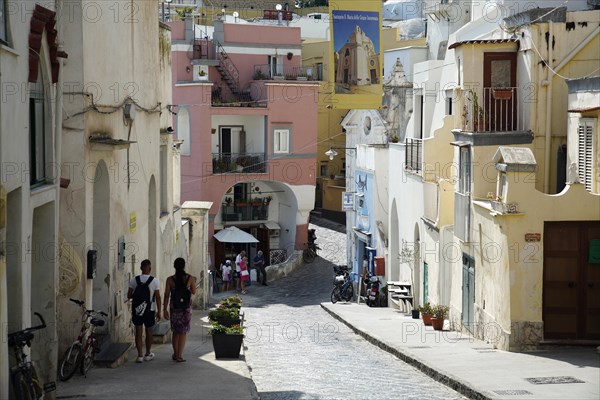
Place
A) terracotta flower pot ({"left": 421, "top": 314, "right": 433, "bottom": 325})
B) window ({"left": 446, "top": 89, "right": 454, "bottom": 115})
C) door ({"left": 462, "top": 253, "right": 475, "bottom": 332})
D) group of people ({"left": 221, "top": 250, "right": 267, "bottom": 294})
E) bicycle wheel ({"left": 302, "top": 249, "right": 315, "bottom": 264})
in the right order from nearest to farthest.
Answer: door ({"left": 462, "top": 253, "right": 475, "bottom": 332}) < terracotta flower pot ({"left": 421, "top": 314, "right": 433, "bottom": 325}) < window ({"left": 446, "top": 89, "right": 454, "bottom": 115}) < group of people ({"left": 221, "top": 250, "right": 267, "bottom": 294}) < bicycle wheel ({"left": 302, "top": 249, "right": 315, "bottom": 264})

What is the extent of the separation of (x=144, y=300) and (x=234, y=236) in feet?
110

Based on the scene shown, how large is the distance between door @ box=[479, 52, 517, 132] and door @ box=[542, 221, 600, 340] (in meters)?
4.24

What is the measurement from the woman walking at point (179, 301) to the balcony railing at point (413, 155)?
1609cm

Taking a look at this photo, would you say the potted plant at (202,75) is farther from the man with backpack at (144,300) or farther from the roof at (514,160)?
the man with backpack at (144,300)

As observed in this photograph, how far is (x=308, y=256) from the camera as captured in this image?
174ft

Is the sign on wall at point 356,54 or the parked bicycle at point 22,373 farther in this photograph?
the sign on wall at point 356,54

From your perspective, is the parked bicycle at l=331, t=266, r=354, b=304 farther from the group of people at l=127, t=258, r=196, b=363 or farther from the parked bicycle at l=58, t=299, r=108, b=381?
the parked bicycle at l=58, t=299, r=108, b=381

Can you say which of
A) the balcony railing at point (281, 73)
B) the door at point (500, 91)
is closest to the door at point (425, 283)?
the door at point (500, 91)

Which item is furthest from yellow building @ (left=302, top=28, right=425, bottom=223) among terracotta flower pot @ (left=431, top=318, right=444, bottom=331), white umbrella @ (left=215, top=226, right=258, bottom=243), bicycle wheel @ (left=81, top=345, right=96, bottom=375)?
bicycle wheel @ (left=81, top=345, right=96, bottom=375)

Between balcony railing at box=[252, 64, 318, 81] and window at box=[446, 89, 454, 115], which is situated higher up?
balcony railing at box=[252, 64, 318, 81]

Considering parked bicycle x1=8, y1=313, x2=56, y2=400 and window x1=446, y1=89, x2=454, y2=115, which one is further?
window x1=446, y1=89, x2=454, y2=115

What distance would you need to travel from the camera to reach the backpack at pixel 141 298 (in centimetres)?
1582

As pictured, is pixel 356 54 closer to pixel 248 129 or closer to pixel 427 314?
pixel 427 314

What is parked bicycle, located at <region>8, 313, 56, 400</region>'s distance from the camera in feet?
36.4
